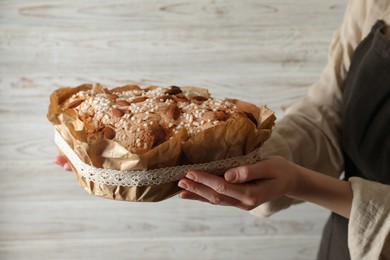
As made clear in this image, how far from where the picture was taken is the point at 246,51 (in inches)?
64.3

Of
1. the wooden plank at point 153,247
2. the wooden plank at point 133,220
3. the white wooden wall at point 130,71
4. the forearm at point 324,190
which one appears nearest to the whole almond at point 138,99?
the forearm at point 324,190

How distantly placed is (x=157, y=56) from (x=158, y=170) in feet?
2.95

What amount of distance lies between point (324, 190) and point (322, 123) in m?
0.27

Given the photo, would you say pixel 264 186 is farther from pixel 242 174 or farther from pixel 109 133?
pixel 109 133

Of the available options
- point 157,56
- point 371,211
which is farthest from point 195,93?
point 157,56

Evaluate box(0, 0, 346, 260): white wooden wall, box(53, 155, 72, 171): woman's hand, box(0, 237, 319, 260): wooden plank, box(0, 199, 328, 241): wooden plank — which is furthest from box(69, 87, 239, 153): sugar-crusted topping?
box(0, 237, 319, 260): wooden plank

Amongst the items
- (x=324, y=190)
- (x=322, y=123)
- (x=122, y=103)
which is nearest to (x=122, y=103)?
(x=122, y=103)

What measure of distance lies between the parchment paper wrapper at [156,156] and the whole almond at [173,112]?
5cm

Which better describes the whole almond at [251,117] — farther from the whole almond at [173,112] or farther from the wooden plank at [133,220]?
the wooden plank at [133,220]

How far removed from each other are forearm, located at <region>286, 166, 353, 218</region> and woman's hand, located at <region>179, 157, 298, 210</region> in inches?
0.9

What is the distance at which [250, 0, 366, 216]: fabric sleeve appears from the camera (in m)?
1.11

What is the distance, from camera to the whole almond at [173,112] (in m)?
0.82

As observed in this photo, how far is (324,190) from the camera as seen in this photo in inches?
36.4

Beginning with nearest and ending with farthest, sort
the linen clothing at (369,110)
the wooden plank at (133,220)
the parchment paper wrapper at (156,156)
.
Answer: the parchment paper wrapper at (156,156)
the linen clothing at (369,110)
the wooden plank at (133,220)
